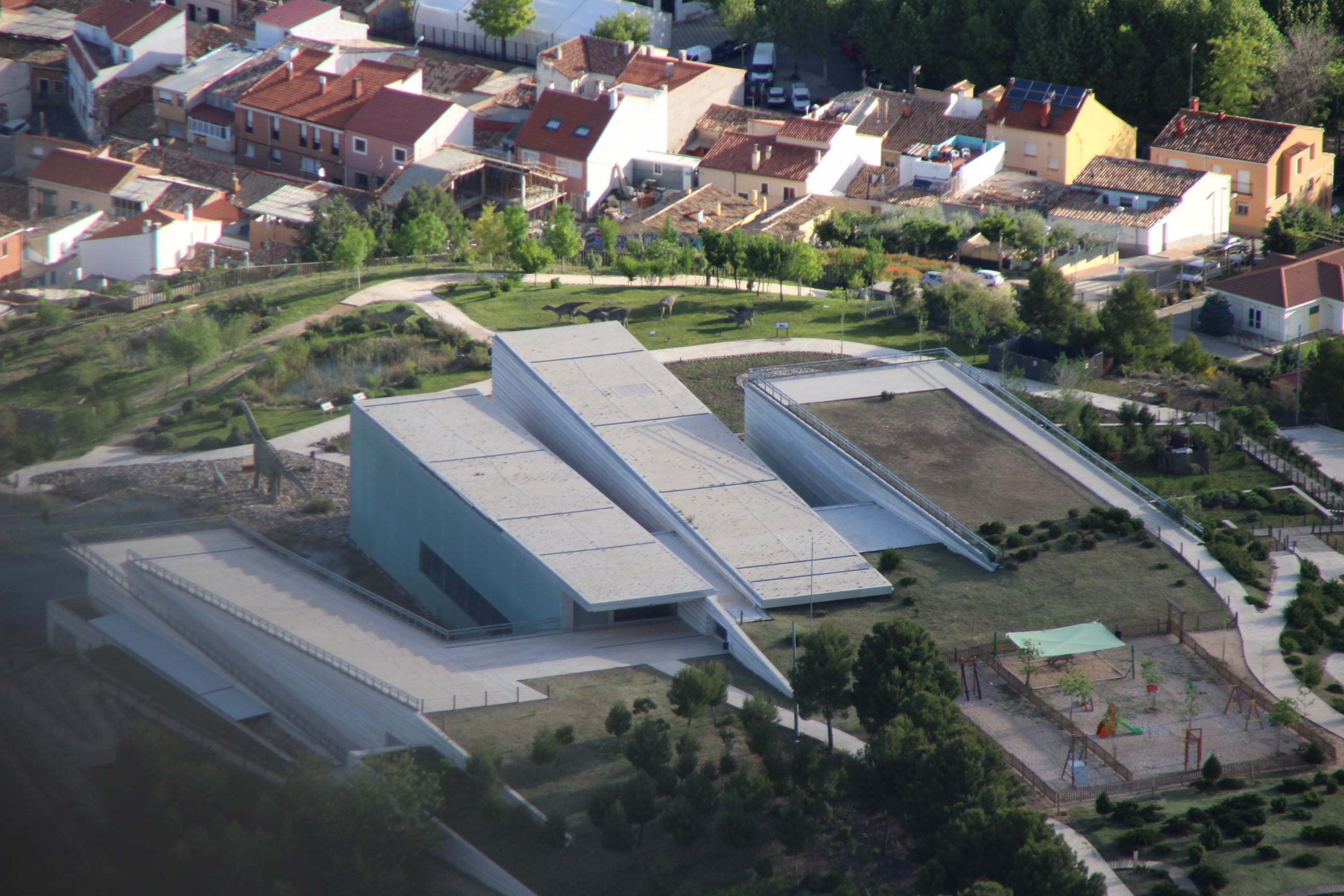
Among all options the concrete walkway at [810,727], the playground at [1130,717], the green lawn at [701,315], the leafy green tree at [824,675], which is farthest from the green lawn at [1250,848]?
the green lawn at [701,315]

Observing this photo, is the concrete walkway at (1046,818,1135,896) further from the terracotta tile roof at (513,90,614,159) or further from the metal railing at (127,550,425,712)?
the terracotta tile roof at (513,90,614,159)

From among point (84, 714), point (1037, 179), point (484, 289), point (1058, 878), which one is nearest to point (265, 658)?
point (84, 714)

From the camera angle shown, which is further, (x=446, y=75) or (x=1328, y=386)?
(x=446, y=75)

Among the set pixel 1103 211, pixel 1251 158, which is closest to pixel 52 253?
pixel 1103 211

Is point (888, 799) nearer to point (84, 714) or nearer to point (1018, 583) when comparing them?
point (1018, 583)

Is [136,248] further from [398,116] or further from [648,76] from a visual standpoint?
[648,76]
